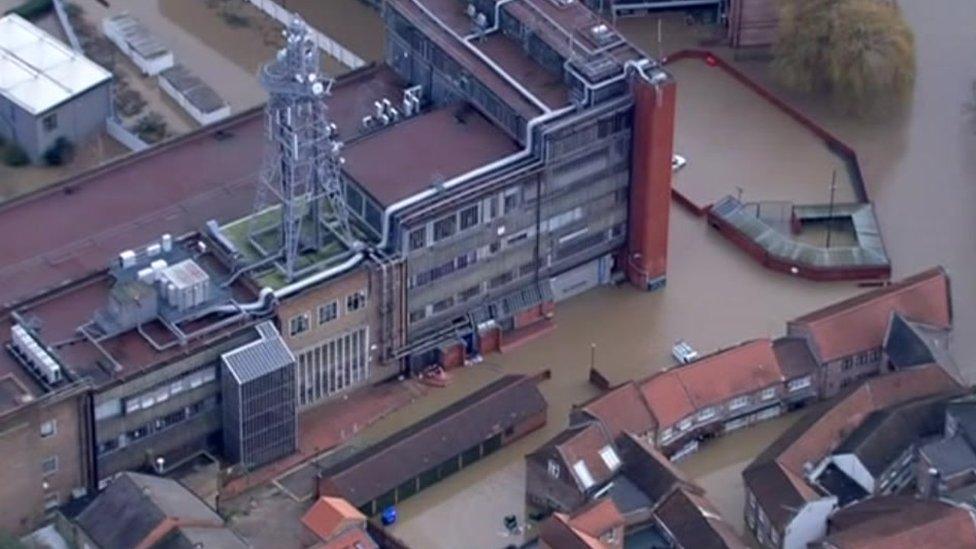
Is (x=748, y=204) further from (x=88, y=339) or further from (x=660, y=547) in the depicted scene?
(x=88, y=339)

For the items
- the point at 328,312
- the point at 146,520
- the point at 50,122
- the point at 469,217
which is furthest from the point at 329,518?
the point at 50,122

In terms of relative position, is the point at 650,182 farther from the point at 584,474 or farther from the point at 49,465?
the point at 49,465

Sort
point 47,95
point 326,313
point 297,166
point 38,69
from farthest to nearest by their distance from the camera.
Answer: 1. point 38,69
2. point 47,95
3. point 326,313
4. point 297,166

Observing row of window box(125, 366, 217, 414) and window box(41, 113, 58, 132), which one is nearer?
row of window box(125, 366, 217, 414)

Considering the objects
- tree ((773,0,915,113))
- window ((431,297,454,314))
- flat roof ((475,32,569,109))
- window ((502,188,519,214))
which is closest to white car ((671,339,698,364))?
window ((502,188,519,214))

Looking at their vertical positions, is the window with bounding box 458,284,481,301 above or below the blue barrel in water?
above

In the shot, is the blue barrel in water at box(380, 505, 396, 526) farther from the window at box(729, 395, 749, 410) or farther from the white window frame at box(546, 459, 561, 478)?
the window at box(729, 395, 749, 410)
